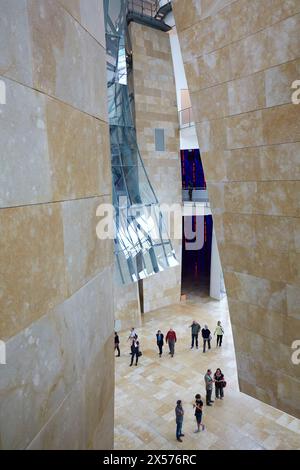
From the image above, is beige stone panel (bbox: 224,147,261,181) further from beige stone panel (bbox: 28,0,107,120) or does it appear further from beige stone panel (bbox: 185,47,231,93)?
beige stone panel (bbox: 28,0,107,120)

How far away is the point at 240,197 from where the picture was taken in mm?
5102

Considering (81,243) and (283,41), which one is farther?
(283,41)

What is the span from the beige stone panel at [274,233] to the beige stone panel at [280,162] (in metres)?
0.59

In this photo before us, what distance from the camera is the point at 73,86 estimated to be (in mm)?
2039

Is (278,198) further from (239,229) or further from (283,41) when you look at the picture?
(283,41)

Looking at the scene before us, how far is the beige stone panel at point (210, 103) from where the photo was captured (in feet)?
16.3

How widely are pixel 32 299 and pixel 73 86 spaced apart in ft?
4.35

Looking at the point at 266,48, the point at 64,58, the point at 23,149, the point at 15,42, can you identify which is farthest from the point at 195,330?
the point at 15,42

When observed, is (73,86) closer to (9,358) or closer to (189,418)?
(9,358)

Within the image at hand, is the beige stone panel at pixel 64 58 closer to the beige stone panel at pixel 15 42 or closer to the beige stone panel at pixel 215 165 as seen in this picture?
the beige stone panel at pixel 15 42

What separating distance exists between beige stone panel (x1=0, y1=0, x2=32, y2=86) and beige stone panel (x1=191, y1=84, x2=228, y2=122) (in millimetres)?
3942

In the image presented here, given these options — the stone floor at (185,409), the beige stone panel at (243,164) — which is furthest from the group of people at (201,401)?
the beige stone panel at (243,164)

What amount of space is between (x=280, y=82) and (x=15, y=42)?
3793 millimetres

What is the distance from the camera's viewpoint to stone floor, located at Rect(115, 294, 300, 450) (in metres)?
7.12
